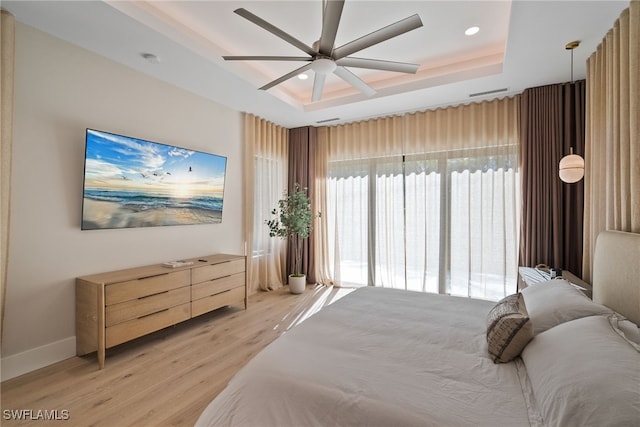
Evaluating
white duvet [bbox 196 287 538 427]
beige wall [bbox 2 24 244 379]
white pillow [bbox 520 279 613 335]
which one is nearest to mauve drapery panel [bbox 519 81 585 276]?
white pillow [bbox 520 279 613 335]

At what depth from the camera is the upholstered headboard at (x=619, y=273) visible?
167 cm

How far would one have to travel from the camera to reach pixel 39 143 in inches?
95.2

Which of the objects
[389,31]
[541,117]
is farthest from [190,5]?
[541,117]

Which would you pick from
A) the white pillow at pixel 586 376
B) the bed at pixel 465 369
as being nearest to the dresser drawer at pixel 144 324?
the bed at pixel 465 369

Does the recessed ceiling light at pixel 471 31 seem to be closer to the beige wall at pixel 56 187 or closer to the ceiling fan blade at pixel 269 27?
the ceiling fan blade at pixel 269 27

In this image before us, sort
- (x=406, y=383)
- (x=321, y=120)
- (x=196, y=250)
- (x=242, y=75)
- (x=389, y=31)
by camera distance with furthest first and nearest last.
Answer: (x=321, y=120)
(x=196, y=250)
(x=242, y=75)
(x=389, y=31)
(x=406, y=383)

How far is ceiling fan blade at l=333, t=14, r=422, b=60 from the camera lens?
5.99 feet

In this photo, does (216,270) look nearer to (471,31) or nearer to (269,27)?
(269,27)

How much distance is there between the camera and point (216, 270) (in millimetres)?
3461

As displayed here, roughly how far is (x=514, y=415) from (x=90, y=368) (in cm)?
300

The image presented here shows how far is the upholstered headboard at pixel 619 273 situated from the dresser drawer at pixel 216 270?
3476 millimetres

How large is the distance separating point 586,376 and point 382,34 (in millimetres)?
2072

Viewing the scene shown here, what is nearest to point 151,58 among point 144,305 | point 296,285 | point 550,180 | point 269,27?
point 269,27

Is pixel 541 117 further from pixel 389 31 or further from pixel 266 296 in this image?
pixel 266 296
